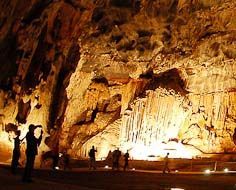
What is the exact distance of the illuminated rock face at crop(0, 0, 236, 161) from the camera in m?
25.0

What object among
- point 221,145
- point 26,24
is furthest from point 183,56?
point 26,24

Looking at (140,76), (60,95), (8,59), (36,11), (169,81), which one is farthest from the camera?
(140,76)

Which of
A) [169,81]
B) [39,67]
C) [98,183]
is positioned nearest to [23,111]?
[39,67]

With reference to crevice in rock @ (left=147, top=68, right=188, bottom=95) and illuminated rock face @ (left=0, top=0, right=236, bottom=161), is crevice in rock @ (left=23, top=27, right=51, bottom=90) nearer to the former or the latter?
illuminated rock face @ (left=0, top=0, right=236, bottom=161)

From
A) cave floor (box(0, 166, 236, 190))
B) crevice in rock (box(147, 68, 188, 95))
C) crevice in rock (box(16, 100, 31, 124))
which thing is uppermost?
crevice in rock (box(147, 68, 188, 95))

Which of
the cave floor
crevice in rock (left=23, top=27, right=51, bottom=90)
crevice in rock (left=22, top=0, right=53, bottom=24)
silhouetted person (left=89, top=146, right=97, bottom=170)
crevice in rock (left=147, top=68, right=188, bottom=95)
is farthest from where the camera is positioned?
crevice in rock (left=147, top=68, right=188, bottom=95)

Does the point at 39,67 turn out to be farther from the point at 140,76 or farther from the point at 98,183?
the point at 98,183

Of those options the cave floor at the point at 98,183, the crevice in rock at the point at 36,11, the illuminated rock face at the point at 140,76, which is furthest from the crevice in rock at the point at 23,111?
the cave floor at the point at 98,183

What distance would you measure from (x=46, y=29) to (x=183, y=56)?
31.5 ft

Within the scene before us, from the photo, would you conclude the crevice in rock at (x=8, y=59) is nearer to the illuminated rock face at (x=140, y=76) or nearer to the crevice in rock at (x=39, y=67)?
the crevice in rock at (x=39, y=67)

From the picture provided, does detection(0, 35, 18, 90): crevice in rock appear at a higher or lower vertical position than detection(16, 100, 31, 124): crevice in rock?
higher

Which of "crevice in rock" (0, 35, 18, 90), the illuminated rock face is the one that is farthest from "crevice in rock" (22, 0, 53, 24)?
"crevice in rock" (0, 35, 18, 90)

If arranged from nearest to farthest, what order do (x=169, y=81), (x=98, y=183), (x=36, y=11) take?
(x=98, y=183), (x=36, y=11), (x=169, y=81)

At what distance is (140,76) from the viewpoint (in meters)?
31.7
